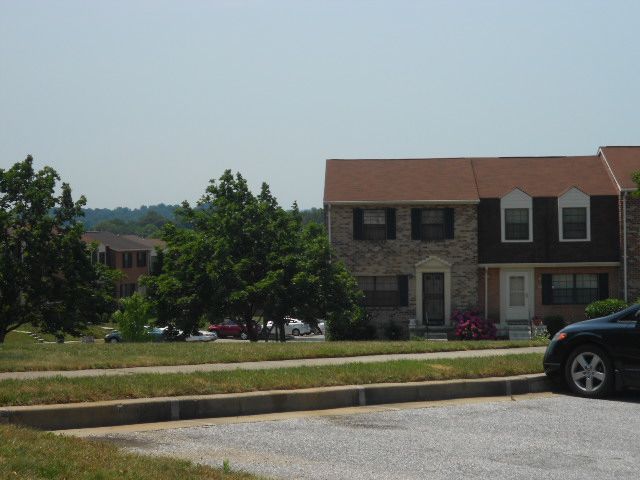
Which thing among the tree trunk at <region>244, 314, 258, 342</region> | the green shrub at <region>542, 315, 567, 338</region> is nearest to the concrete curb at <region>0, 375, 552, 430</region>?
the tree trunk at <region>244, 314, 258, 342</region>

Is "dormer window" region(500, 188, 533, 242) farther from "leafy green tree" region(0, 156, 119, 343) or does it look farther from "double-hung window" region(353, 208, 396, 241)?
"leafy green tree" region(0, 156, 119, 343)

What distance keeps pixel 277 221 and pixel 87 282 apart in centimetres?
935

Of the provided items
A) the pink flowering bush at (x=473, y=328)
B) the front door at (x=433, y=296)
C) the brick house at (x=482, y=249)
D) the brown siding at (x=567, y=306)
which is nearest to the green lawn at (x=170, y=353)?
the pink flowering bush at (x=473, y=328)

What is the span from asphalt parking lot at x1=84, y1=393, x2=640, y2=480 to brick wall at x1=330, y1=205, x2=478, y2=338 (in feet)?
88.5

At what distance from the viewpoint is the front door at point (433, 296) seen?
3912 centimetres

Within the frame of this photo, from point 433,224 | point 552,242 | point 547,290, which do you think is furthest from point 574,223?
point 433,224

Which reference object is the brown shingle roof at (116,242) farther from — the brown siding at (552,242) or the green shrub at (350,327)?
the brown siding at (552,242)

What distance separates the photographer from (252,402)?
37.6ft

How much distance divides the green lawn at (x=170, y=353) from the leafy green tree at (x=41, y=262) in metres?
22.2

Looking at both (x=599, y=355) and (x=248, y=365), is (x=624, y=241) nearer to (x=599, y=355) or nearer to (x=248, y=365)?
(x=599, y=355)

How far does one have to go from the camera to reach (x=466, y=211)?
129 feet

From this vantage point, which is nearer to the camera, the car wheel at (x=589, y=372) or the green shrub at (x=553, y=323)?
the car wheel at (x=589, y=372)

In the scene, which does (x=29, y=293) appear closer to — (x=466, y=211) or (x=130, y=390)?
(x=466, y=211)

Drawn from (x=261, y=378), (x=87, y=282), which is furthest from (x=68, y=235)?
(x=261, y=378)
